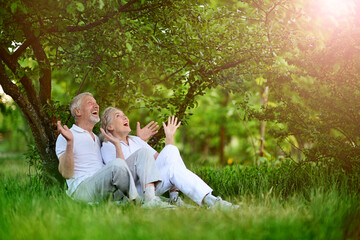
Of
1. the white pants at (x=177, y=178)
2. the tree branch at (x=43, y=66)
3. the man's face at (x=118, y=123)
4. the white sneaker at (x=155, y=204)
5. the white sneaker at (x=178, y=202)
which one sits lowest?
the white sneaker at (x=178, y=202)

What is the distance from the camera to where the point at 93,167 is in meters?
4.52

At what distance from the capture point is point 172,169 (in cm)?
466

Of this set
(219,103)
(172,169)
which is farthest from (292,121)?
(219,103)

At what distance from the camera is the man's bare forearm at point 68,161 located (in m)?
4.12

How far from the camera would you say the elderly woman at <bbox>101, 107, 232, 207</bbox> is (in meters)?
4.48

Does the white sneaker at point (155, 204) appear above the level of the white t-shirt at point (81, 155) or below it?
below

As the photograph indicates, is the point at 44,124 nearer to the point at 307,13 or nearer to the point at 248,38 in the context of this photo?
the point at 248,38

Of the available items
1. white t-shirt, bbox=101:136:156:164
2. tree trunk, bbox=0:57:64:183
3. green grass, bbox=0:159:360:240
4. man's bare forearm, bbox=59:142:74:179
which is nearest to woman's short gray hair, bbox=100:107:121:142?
white t-shirt, bbox=101:136:156:164

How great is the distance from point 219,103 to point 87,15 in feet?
38.0

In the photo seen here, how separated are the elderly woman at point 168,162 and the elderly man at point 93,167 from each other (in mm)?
236

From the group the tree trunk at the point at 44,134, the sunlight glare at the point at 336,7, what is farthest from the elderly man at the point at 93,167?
the sunlight glare at the point at 336,7

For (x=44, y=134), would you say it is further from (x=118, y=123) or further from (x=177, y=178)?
(x=177, y=178)

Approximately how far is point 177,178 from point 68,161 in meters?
1.31

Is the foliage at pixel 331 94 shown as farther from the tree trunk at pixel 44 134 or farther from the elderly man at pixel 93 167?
the tree trunk at pixel 44 134
